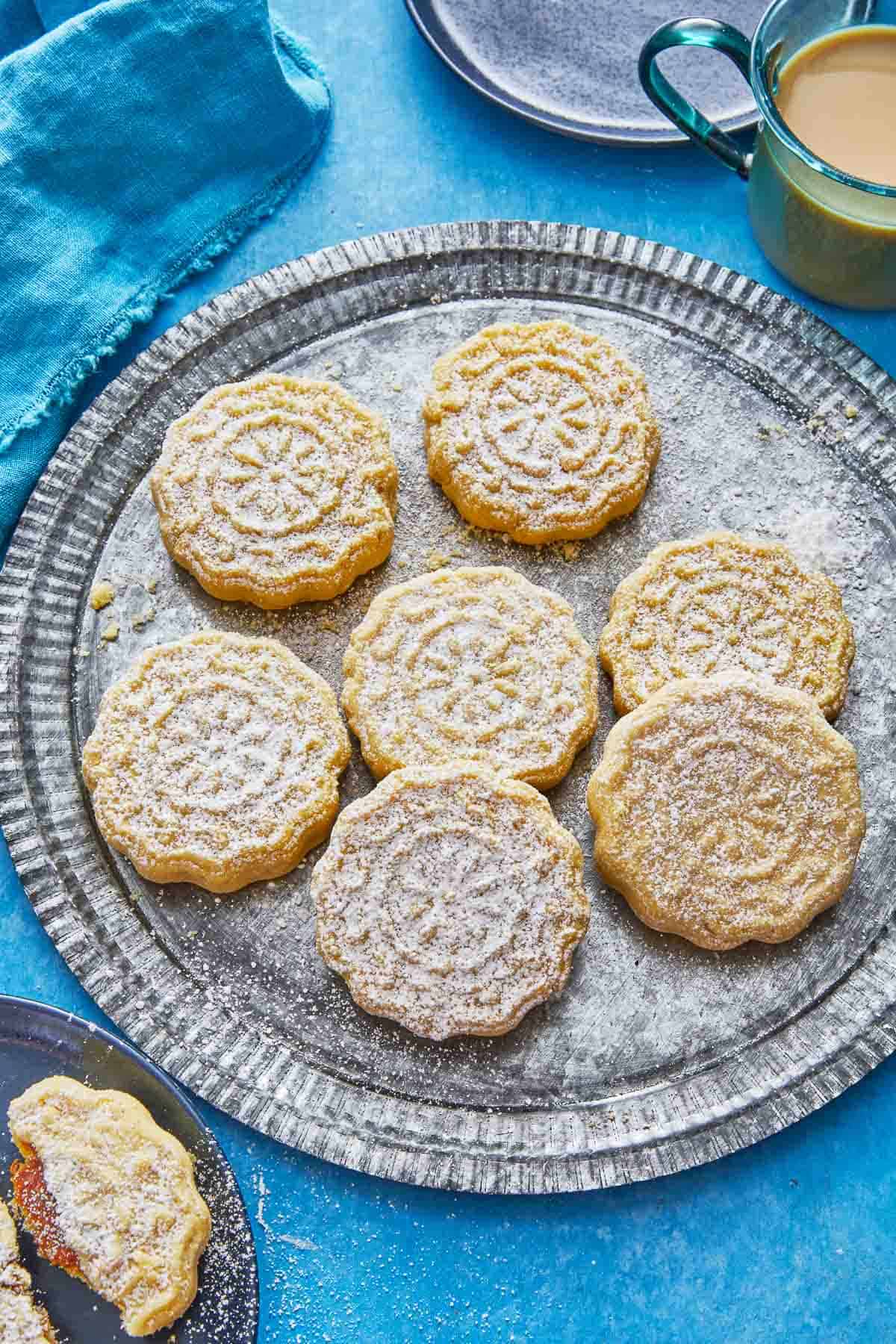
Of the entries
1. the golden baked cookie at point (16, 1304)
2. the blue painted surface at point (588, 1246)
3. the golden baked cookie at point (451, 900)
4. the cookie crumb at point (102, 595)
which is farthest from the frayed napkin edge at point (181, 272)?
the golden baked cookie at point (16, 1304)

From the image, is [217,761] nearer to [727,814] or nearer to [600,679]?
[600,679]

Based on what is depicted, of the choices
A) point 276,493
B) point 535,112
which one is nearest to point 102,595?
point 276,493

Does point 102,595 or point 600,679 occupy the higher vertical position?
point 102,595

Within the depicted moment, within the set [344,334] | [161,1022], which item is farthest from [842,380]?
[161,1022]

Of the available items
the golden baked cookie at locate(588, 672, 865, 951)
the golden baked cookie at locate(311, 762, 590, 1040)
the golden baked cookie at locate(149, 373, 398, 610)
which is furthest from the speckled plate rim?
the golden baked cookie at locate(311, 762, 590, 1040)

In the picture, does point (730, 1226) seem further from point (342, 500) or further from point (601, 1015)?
point (342, 500)

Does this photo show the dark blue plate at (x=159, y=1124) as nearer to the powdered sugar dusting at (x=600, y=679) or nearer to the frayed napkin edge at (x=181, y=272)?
the powdered sugar dusting at (x=600, y=679)
